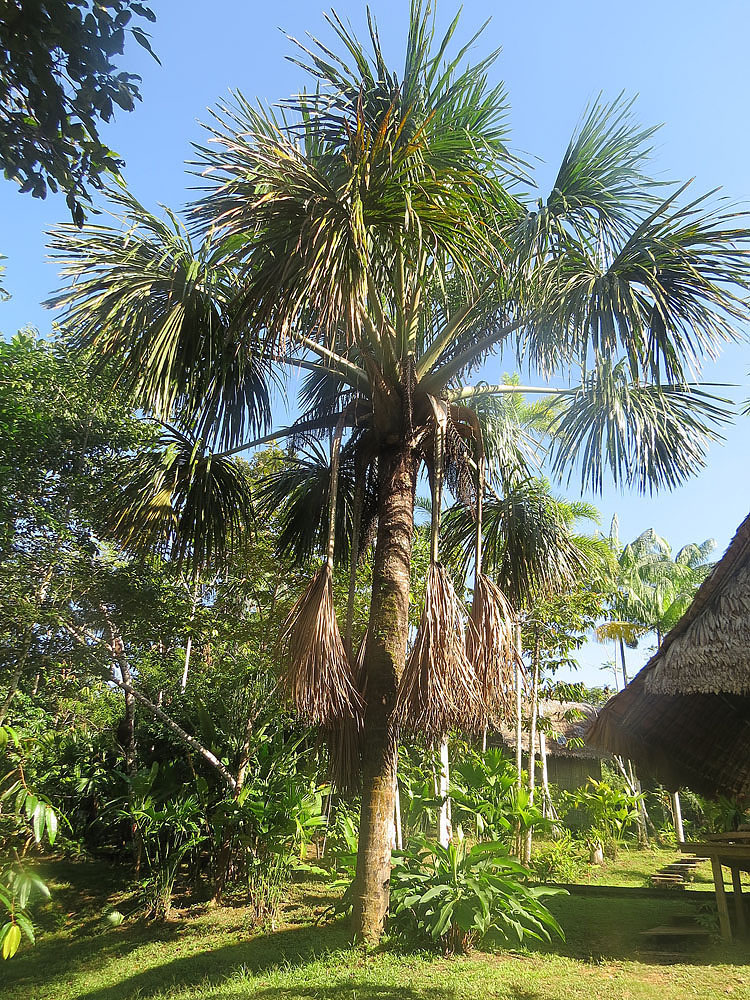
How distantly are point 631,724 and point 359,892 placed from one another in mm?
3168

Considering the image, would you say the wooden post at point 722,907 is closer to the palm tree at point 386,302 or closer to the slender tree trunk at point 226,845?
the palm tree at point 386,302

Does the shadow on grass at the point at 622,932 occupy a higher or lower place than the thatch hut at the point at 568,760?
lower

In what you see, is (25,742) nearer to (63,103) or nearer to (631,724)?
(63,103)

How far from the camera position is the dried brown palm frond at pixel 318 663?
538cm

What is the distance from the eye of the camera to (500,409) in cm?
783

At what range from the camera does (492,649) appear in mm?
5832

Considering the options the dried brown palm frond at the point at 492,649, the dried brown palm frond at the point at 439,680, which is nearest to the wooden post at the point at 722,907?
the dried brown palm frond at the point at 492,649

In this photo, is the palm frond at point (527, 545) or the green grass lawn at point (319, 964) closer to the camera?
the green grass lawn at point (319, 964)

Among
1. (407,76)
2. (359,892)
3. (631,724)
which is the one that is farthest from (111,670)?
(407,76)

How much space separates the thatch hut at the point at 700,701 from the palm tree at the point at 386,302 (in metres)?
1.68

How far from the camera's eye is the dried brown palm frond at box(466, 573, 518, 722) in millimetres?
5777

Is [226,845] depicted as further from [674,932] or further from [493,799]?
[674,932]

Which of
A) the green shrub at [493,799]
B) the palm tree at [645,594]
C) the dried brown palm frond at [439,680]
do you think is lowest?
the green shrub at [493,799]

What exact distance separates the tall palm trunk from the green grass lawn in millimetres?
475
